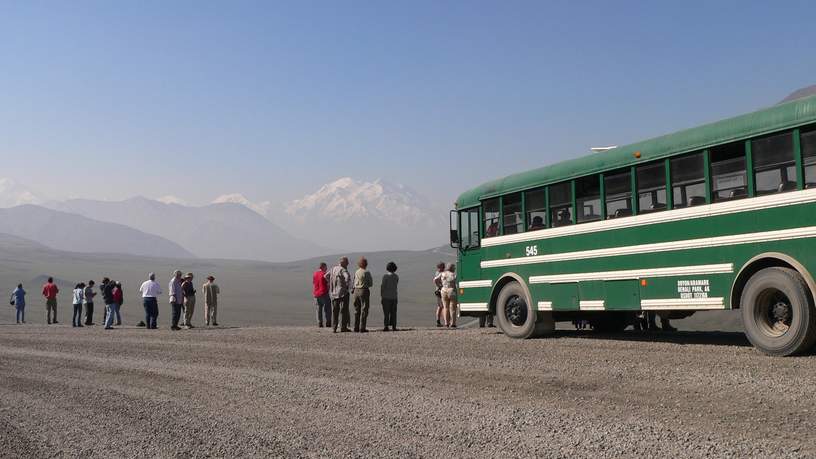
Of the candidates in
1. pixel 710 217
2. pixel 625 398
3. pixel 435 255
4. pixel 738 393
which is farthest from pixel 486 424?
pixel 435 255

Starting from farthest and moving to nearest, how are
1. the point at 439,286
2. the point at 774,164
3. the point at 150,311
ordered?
1. the point at 150,311
2. the point at 439,286
3. the point at 774,164

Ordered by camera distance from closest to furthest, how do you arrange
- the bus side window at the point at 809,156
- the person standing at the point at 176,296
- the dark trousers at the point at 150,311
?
the bus side window at the point at 809,156 → the person standing at the point at 176,296 → the dark trousers at the point at 150,311

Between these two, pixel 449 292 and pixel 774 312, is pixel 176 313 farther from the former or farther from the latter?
pixel 774 312

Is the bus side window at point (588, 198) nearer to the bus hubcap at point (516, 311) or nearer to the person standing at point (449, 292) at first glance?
the bus hubcap at point (516, 311)

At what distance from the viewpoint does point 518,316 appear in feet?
52.2

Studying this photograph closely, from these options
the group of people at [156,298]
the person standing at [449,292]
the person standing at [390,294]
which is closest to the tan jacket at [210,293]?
the group of people at [156,298]

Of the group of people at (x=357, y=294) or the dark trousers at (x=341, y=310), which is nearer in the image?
the group of people at (x=357, y=294)

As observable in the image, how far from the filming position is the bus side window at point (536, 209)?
15242mm

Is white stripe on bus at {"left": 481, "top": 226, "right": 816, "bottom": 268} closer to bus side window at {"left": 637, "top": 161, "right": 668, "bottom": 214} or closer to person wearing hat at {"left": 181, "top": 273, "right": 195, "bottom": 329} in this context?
bus side window at {"left": 637, "top": 161, "right": 668, "bottom": 214}

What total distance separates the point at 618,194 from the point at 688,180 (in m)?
1.59

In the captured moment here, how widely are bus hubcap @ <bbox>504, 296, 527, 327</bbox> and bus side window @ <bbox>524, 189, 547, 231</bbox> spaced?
5.26 feet

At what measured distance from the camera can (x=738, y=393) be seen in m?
8.21

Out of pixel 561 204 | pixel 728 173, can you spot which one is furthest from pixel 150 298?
pixel 728 173

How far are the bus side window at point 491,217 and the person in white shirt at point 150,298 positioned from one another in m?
11.4
